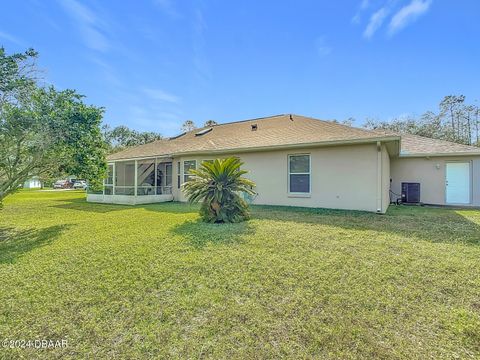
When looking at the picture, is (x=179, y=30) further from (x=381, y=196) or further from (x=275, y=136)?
(x=381, y=196)

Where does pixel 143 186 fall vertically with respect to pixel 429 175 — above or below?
below

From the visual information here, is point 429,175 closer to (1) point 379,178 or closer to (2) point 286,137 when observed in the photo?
(1) point 379,178

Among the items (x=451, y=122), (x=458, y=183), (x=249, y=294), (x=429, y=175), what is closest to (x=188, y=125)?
(x=451, y=122)

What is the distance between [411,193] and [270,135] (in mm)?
7649

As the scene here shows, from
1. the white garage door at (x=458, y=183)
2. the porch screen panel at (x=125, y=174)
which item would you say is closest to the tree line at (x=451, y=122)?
the white garage door at (x=458, y=183)

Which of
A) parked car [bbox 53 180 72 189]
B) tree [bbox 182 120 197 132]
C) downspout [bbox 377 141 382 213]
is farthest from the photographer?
tree [bbox 182 120 197 132]

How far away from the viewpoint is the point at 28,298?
380 centimetres

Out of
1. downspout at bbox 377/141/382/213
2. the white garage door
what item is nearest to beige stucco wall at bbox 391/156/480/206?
the white garage door

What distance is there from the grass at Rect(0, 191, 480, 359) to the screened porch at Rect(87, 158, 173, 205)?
754 cm

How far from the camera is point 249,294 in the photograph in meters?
3.55

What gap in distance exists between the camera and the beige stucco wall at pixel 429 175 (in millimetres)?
11852

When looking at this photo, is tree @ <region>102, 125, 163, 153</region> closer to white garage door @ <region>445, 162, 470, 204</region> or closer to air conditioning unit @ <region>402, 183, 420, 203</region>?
air conditioning unit @ <region>402, 183, 420, 203</region>

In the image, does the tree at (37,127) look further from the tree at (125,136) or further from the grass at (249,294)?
the tree at (125,136)

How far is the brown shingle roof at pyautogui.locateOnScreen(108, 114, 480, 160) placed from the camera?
995cm
